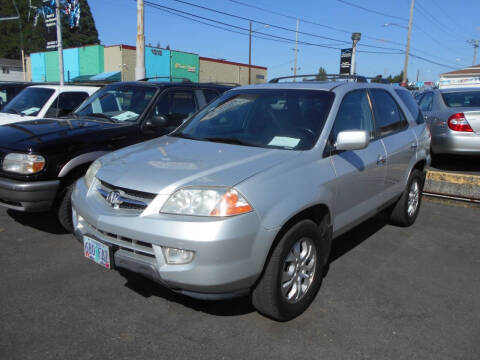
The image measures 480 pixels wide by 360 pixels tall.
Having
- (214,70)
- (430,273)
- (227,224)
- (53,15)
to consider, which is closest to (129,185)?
(227,224)

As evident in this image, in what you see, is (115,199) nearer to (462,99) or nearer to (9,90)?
(462,99)

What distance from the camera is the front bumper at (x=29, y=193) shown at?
4082mm

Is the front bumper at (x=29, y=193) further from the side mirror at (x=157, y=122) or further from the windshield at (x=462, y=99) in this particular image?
the windshield at (x=462, y=99)

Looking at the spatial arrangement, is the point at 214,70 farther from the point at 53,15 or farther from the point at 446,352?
the point at 446,352

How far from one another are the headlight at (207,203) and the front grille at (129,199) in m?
0.17

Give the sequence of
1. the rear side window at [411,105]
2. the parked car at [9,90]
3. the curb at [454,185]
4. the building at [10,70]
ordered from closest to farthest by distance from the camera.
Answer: the rear side window at [411,105] → the curb at [454,185] → the parked car at [9,90] → the building at [10,70]

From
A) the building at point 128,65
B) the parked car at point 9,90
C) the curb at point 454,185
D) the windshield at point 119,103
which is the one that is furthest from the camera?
the building at point 128,65

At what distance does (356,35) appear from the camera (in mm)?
24094

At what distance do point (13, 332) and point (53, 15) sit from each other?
18.6 metres

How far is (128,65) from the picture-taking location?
1620 inches

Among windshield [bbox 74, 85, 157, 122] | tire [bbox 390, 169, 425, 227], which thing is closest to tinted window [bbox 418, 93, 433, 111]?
tire [bbox 390, 169, 425, 227]

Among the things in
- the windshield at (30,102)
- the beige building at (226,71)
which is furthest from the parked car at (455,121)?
the beige building at (226,71)

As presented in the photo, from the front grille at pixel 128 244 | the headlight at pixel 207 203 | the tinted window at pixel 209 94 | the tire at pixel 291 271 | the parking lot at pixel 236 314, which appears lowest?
the parking lot at pixel 236 314

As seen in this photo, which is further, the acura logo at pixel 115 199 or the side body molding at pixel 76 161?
the side body molding at pixel 76 161
